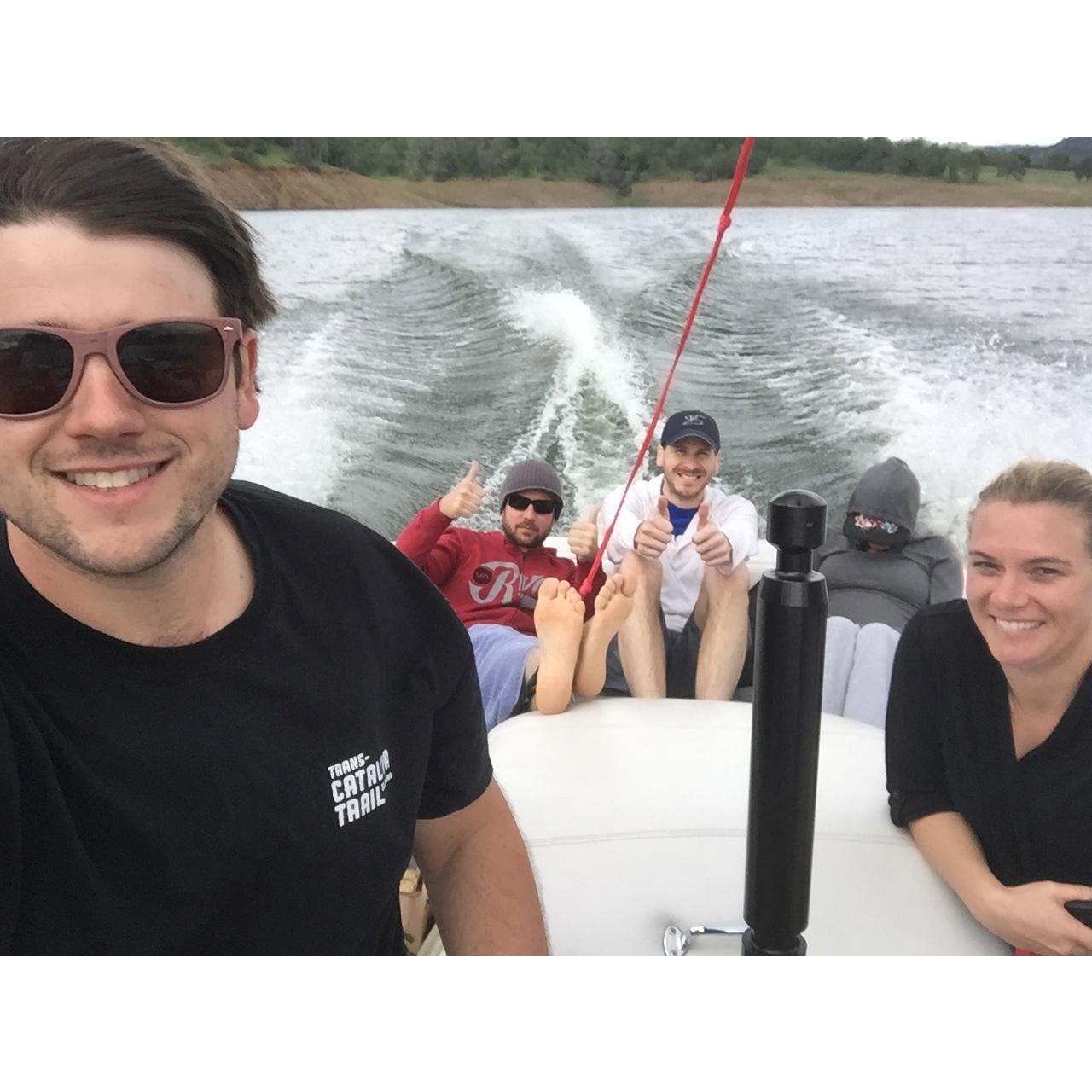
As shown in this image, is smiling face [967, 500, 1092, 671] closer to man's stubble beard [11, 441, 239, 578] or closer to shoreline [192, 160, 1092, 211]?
shoreline [192, 160, 1092, 211]

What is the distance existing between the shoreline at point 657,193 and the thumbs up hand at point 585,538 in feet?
1.43

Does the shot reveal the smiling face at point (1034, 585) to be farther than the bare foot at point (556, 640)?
No

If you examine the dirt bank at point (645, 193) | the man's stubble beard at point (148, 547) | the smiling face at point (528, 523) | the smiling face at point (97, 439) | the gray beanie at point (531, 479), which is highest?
the dirt bank at point (645, 193)

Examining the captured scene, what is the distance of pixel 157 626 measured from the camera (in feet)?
2.16

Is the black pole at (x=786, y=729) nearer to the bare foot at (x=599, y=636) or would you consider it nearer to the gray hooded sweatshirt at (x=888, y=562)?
the gray hooded sweatshirt at (x=888, y=562)

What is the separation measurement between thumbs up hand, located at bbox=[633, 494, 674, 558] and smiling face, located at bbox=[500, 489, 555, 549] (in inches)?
5.8

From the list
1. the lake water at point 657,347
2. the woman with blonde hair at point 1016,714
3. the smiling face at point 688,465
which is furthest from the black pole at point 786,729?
the smiling face at point 688,465

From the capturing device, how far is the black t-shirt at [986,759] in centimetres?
106

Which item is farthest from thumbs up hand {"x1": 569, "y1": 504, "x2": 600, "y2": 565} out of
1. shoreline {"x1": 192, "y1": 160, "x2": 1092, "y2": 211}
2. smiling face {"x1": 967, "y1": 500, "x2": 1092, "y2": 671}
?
smiling face {"x1": 967, "y1": 500, "x2": 1092, "y2": 671}

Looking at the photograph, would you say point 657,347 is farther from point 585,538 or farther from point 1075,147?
point 1075,147

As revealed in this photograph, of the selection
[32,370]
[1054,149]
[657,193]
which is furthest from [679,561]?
[32,370]

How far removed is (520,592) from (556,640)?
0.28ft
